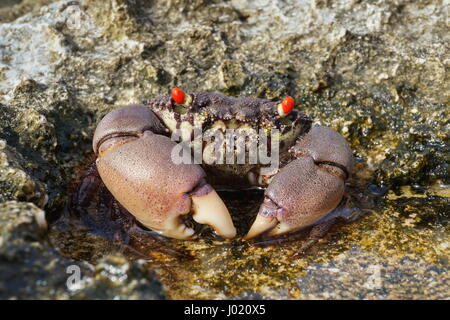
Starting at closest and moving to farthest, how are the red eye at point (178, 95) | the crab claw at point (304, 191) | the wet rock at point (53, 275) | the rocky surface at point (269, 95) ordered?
the wet rock at point (53, 275) < the rocky surface at point (269, 95) < the crab claw at point (304, 191) < the red eye at point (178, 95)

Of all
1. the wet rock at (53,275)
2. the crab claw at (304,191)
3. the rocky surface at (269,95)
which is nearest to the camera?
the wet rock at (53,275)

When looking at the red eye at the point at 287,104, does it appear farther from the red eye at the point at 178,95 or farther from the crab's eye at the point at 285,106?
Answer: the red eye at the point at 178,95

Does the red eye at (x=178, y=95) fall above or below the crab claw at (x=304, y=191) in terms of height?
above

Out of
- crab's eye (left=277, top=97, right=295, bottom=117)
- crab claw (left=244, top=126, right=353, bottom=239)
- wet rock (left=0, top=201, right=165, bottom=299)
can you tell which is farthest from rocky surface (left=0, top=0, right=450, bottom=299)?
crab's eye (left=277, top=97, right=295, bottom=117)

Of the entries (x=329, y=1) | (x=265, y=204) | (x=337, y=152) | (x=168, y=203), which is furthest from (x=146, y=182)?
(x=329, y=1)

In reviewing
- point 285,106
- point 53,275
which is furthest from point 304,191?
point 53,275

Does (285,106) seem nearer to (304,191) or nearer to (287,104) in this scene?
(287,104)

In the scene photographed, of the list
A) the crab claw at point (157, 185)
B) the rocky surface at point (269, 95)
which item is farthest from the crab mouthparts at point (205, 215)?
the rocky surface at point (269, 95)
